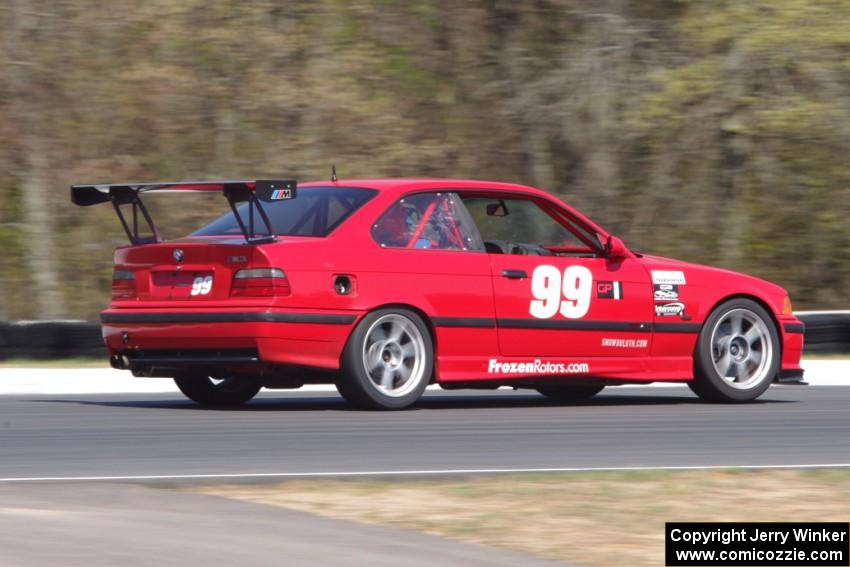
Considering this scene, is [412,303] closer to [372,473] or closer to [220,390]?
[220,390]

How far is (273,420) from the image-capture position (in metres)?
9.66

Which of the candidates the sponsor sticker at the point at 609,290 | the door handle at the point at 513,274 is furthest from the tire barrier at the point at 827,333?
the door handle at the point at 513,274

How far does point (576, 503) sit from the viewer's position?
6.36m

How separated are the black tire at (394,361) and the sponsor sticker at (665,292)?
1826mm

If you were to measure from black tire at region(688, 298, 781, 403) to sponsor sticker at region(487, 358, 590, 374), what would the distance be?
3.22 ft

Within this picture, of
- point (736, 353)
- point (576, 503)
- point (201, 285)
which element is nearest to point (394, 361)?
point (201, 285)

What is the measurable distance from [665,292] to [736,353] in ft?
2.46

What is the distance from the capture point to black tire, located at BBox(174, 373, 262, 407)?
1086 centimetres

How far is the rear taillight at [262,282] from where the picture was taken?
31.6 ft

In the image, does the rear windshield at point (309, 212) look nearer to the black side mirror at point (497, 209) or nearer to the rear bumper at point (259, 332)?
the rear bumper at point (259, 332)

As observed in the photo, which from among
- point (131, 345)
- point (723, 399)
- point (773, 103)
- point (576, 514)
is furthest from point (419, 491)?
point (773, 103)

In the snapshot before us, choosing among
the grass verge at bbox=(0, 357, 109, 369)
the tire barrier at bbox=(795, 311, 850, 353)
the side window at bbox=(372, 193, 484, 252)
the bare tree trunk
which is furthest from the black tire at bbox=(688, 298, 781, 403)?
the bare tree trunk

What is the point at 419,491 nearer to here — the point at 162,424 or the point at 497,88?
the point at 162,424

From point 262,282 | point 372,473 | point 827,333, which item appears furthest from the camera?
point 827,333
